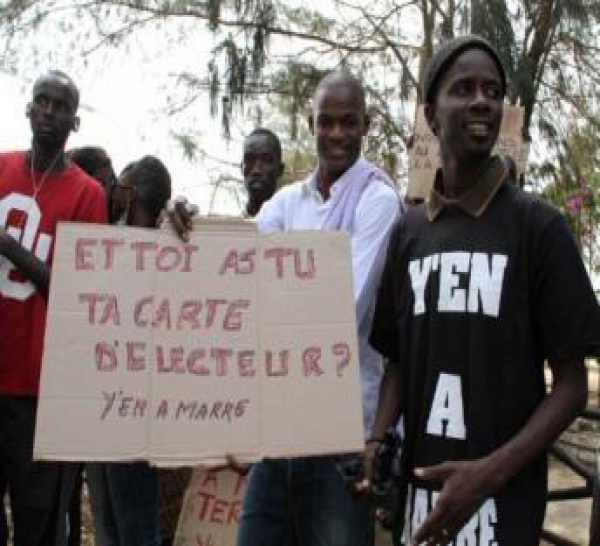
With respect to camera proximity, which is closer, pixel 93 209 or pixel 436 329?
pixel 436 329

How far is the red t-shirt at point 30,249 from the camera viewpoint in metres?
2.98

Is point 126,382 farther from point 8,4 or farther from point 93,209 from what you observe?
point 8,4

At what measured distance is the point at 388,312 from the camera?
2.01m

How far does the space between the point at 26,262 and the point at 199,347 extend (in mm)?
971

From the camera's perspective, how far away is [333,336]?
2.13 metres

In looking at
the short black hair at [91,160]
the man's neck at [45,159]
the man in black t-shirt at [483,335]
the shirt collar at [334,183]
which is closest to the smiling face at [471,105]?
the man in black t-shirt at [483,335]

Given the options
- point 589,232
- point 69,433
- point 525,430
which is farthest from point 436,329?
point 589,232

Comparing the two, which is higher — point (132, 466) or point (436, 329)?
point (436, 329)

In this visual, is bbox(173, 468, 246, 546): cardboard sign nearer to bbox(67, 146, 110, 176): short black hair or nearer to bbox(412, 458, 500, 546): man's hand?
bbox(412, 458, 500, 546): man's hand

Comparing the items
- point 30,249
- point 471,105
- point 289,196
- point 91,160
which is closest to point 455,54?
point 471,105

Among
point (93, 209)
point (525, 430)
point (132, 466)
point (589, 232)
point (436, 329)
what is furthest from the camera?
point (589, 232)

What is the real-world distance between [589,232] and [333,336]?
17.9 ft

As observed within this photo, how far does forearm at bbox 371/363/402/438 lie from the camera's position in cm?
196

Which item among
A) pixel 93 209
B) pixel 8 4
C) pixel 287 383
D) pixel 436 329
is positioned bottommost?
pixel 287 383
